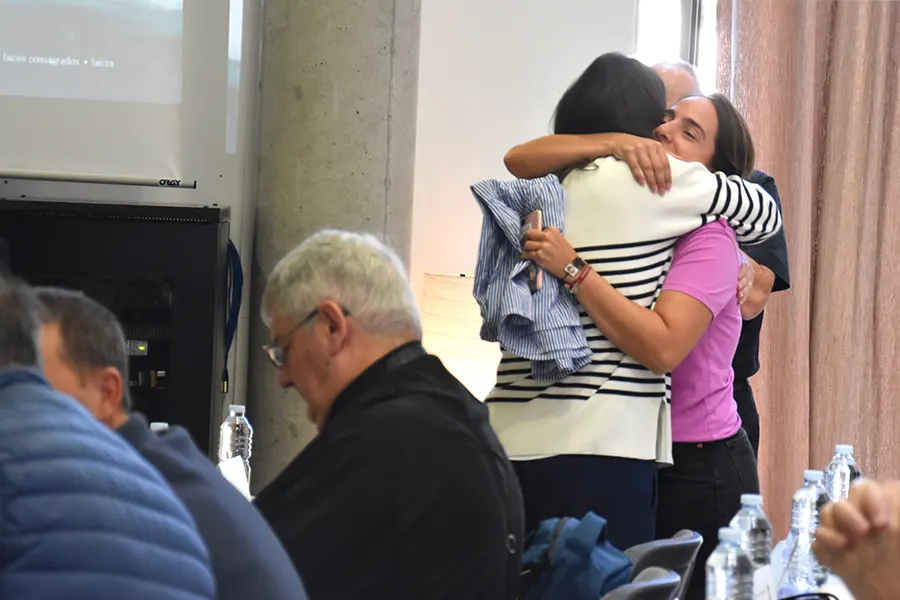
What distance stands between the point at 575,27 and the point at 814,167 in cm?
106

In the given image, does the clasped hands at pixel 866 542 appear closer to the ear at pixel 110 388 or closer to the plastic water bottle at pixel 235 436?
the ear at pixel 110 388

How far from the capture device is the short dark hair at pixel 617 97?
206cm

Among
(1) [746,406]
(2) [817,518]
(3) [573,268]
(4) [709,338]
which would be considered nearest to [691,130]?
(4) [709,338]

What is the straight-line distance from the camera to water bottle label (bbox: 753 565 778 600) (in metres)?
1.48

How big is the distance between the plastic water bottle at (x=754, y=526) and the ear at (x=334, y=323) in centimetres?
67

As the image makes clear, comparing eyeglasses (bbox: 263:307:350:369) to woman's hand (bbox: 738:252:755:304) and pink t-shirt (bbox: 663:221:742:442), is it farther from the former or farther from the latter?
woman's hand (bbox: 738:252:755:304)

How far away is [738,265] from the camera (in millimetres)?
2133

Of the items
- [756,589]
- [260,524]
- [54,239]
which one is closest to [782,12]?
[54,239]

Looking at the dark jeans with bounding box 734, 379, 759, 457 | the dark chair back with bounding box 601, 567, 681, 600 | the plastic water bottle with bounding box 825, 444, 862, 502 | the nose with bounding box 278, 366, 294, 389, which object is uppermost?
the nose with bounding box 278, 366, 294, 389

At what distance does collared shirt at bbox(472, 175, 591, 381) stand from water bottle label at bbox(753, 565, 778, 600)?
1.78ft

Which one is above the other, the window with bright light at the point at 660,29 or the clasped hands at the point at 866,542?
the window with bright light at the point at 660,29

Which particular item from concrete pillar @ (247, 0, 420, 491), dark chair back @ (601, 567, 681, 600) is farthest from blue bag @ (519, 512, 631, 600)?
concrete pillar @ (247, 0, 420, 491)

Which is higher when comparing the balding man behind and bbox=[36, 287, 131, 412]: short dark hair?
the balding man behind

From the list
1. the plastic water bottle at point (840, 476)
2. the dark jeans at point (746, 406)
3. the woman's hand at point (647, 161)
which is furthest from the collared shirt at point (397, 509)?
the plastic water bottle at point (840, 476)
